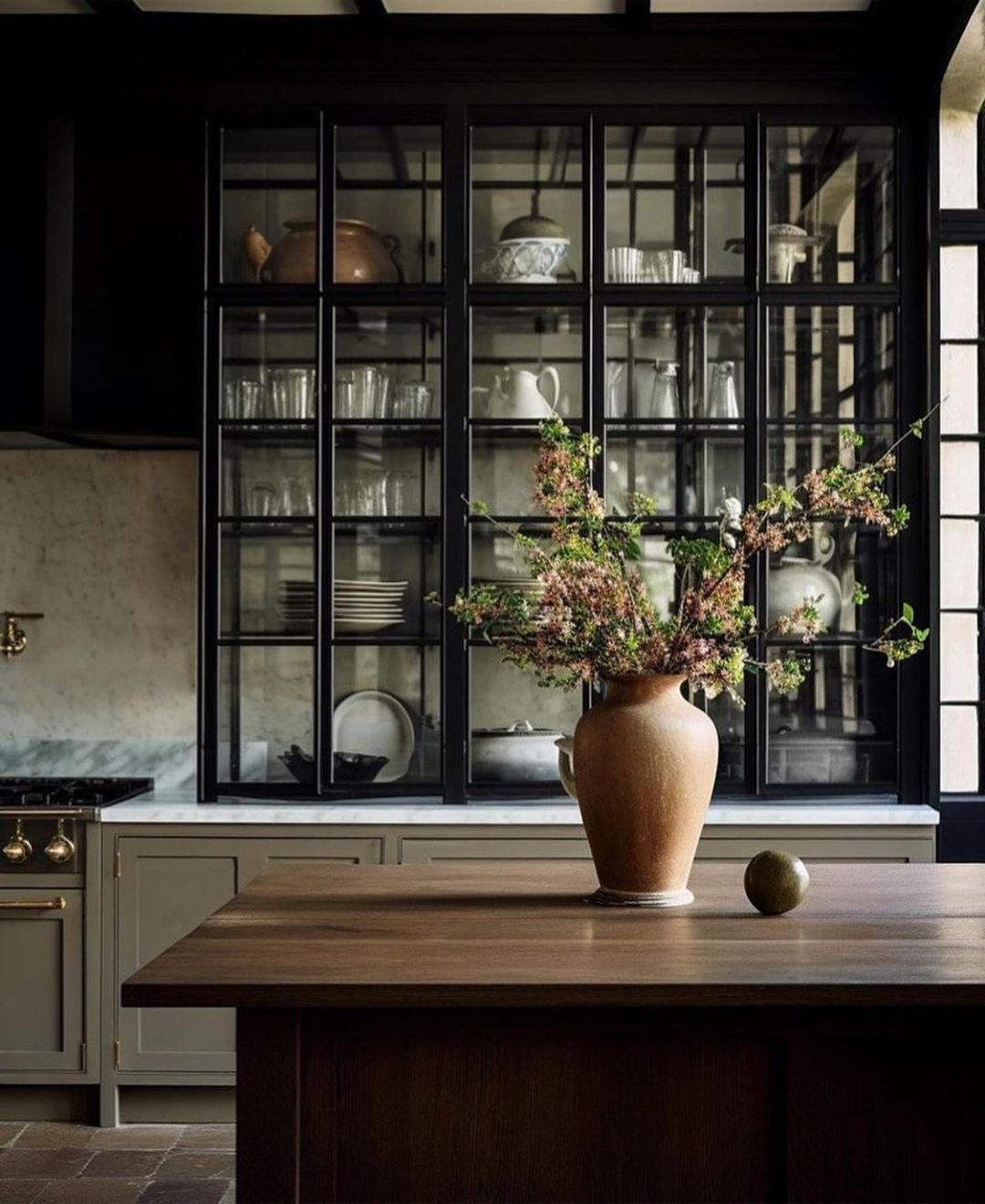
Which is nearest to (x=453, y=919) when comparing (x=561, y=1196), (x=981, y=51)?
(x=561, y=1196)

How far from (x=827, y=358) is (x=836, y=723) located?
1.06m

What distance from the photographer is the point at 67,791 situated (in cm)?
409

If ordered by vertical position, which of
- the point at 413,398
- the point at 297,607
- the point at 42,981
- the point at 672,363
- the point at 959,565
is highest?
the point at 672,363

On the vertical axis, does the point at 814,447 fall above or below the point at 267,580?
above

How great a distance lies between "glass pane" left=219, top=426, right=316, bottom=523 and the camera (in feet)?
13.4

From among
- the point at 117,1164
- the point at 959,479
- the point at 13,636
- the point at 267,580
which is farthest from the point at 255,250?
the point at 117,1164

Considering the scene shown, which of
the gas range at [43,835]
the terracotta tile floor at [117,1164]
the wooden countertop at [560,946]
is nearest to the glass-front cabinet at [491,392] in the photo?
the gas range at [43,835]

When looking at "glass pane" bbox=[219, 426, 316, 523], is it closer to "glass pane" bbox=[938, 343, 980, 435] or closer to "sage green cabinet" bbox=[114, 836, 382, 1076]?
"sage green cabinet" bbox=[114, 836, 382, 1076]

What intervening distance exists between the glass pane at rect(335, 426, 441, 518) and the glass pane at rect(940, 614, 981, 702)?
1588 millimetres

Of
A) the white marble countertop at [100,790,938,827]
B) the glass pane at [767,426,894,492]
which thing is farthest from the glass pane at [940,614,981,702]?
the glass pane at [767,426,894,492]

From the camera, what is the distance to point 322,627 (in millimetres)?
4062

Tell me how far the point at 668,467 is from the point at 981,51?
1.45m

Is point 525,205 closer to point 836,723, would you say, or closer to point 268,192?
point 268,192

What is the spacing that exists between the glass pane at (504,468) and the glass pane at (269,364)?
50cm
